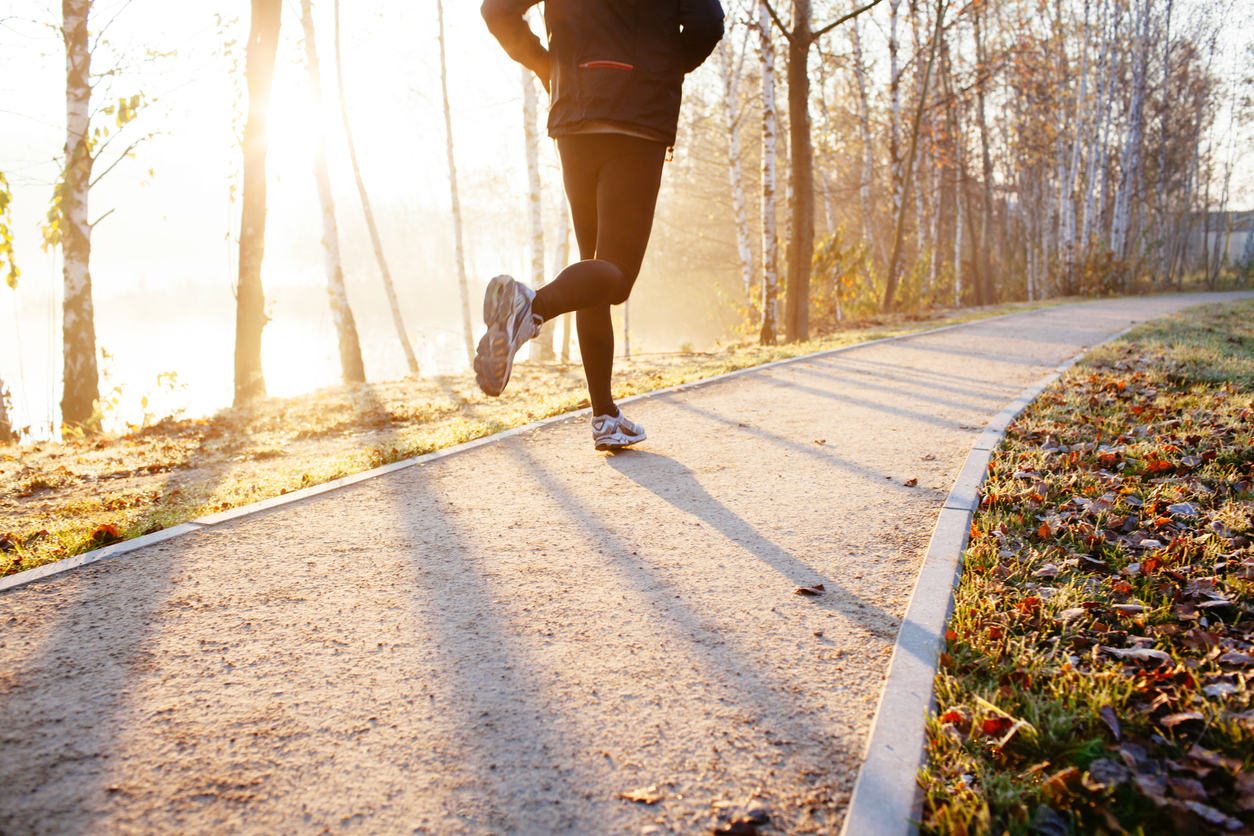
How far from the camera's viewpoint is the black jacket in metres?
2.75

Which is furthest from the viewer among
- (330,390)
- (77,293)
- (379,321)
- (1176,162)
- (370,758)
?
(379,321)

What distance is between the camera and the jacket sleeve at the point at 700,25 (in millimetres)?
2834

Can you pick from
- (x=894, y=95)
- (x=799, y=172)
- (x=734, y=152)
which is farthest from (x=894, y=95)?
(x=799, y=172)

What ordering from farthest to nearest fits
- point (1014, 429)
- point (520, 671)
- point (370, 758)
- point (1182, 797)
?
point (1014, 429), point (520, 671), point (370, 758), point (1182, 797)

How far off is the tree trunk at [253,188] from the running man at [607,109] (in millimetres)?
7040

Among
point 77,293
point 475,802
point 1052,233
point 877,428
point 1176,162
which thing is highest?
point 1176,162

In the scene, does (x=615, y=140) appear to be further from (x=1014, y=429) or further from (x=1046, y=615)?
(x=1014, y=429)

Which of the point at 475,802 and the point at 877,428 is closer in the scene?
the point at 475,802

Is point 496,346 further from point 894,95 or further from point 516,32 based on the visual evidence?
point 894,95

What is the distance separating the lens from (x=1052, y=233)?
3128cm

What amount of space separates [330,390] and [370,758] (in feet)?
26.4

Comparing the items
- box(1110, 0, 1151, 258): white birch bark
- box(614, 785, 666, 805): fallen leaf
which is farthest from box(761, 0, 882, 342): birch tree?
box(1110, 0, 1151, 258): white birch bark

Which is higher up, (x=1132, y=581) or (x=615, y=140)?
(x=615, y=140)

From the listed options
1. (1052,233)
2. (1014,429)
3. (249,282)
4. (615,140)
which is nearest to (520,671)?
(615,140)
